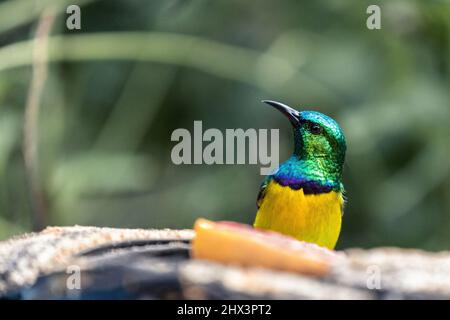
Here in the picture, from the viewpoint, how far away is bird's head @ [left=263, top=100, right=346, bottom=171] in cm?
131

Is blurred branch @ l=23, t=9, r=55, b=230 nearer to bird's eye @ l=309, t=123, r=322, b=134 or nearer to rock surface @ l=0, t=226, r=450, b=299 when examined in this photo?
bird's eye @ l=309, t=123, r=322, b=134

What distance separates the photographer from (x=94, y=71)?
234cm

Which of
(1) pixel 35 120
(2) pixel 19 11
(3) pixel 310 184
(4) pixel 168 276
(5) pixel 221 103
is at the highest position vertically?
(2) pixel 19 11

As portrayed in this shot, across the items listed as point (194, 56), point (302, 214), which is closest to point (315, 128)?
point (302, 214)

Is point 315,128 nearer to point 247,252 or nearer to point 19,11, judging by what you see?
point 247,252

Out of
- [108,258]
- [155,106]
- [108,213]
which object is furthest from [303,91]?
[108,258]

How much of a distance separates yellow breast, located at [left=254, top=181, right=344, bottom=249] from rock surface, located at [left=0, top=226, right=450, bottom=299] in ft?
1.28

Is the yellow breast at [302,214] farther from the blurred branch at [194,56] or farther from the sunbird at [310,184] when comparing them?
A: the blurred branch at [194,56]

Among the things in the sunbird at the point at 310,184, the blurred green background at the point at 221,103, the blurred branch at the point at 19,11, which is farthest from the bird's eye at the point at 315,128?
the blurred branch at the point at 19,11

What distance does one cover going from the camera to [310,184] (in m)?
1.33

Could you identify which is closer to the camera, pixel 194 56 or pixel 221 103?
pixel 194 56

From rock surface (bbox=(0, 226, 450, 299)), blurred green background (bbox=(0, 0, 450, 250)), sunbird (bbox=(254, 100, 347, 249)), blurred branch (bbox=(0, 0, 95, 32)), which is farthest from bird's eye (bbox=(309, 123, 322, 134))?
blurred branch (bbox=(0, 0, 95, 32))

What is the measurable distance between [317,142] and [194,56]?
886mm

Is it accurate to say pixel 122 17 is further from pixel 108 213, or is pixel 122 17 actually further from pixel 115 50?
pixel 108 213
